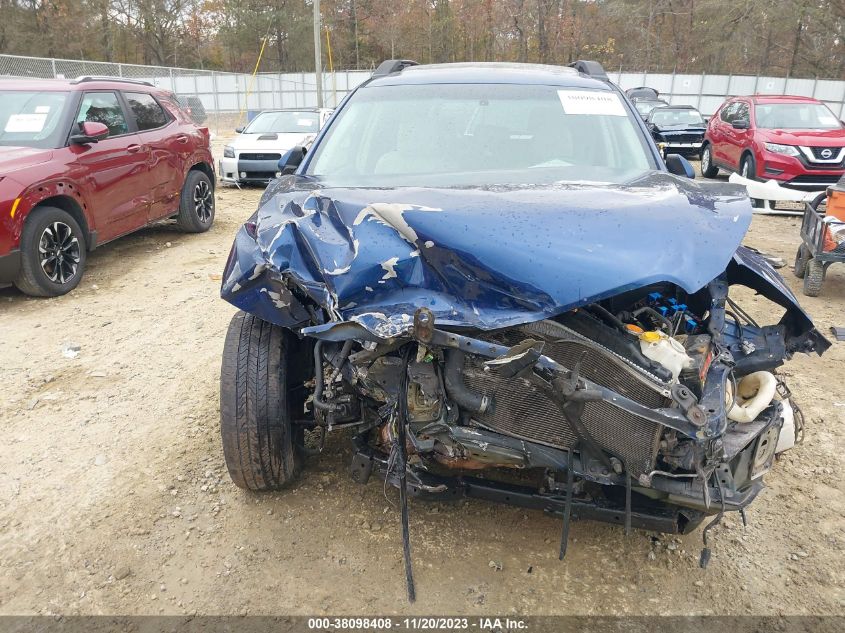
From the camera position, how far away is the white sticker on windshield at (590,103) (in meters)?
3.51

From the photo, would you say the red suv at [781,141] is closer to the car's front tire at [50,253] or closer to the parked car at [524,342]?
the parked car at [524,342]

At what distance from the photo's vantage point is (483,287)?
2.10 m

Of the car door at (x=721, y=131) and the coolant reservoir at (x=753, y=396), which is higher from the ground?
the car door at (x=721, y=131)

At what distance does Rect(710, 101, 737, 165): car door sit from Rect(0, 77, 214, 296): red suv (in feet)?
34.3

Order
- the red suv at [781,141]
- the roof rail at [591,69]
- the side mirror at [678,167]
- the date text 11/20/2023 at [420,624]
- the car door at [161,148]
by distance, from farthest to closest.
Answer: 1. the red suv at [781,141]
2. the car door at [161,148]
3. the roof rail at [591,69]
4. the side mirror at [678,167]
5. the date text 11/20/2023 at [420,624]

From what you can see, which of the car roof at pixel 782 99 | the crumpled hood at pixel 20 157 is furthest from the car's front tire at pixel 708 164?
the crumpled hood at pixel 20 157

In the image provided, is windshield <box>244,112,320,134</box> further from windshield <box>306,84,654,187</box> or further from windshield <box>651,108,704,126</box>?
windshield <box>651,108,704,126</box>

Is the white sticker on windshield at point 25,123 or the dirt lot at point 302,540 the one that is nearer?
the dirt lot at point 302,540

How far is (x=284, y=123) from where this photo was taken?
12469 millimetres

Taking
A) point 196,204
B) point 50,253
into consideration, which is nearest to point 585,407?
point 50,253

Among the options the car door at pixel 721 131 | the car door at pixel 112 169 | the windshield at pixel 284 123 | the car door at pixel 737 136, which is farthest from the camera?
the car door at pixel 721 131

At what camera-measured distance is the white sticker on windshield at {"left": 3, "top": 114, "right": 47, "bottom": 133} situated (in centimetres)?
575

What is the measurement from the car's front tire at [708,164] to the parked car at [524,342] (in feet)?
41.2

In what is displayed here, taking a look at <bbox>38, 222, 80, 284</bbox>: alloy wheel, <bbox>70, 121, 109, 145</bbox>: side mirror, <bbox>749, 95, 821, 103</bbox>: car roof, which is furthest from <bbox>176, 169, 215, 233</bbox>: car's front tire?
<bbox>749, 95, 821, 103</bbox>: car roof
